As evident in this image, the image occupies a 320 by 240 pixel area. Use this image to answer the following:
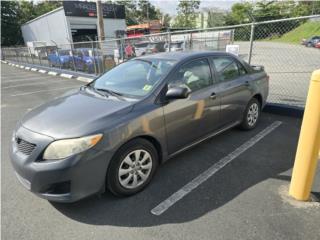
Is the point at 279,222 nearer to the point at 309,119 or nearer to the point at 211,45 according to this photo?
the point at 309,119

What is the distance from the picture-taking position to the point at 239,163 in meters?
3.76

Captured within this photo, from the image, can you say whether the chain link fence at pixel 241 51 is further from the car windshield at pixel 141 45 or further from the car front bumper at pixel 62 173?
the car front bumper at pixel 62 173

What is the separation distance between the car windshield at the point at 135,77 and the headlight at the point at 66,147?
0.96 meters

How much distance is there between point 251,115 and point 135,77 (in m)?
2.37

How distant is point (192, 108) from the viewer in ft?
11.6

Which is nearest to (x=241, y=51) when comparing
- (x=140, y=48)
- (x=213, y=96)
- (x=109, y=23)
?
(x=140, y=48)

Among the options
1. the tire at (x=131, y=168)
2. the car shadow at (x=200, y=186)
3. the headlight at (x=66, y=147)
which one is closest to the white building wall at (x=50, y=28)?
the car shadow at (x=200, y=186)

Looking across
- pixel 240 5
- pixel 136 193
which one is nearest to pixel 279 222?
pixel 136 193

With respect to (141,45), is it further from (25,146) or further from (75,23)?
(75,23)

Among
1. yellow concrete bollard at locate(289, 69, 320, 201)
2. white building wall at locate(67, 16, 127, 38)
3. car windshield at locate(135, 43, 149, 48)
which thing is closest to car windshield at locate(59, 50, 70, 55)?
car windshield at locate(135, 43, 149, 48)

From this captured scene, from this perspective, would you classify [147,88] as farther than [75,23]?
No

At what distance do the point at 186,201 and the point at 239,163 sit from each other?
1.19 metres

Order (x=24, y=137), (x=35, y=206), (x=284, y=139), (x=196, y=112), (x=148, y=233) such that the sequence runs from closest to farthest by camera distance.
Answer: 1. (x=148, y=233)
2. (x=24, y=137)
3. (x=35, y=206)
4. (x=196, y=112)
5. (x=284, y=139)

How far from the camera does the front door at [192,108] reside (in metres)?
3.36
